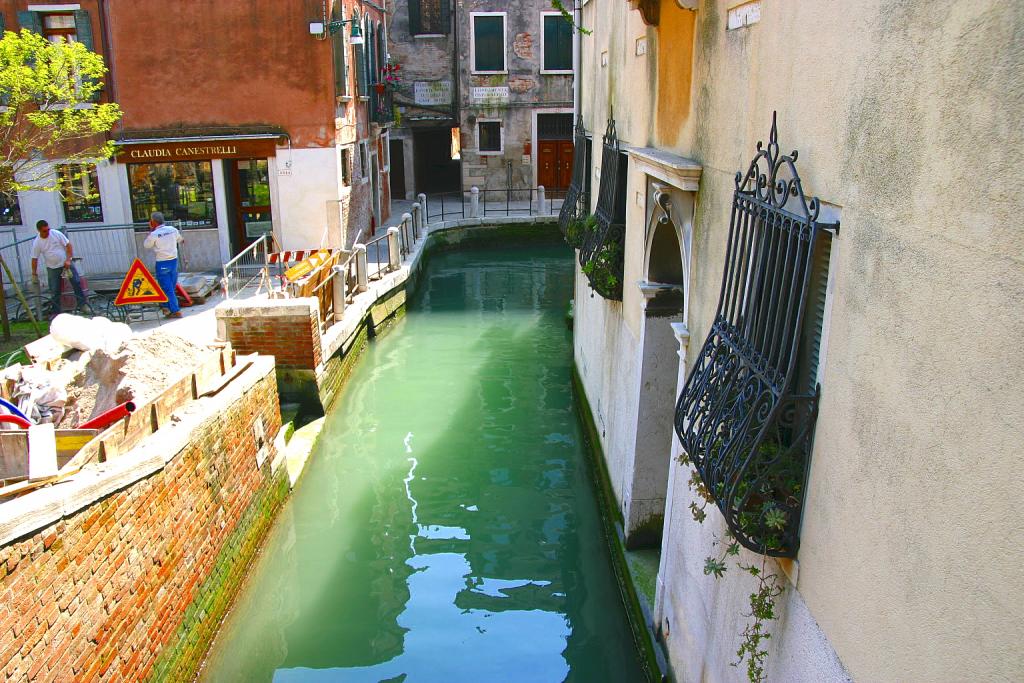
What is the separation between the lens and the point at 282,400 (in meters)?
9.19

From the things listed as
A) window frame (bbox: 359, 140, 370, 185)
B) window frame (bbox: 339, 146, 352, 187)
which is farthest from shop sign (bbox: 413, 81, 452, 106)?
window frame (bbox: 339, 146, 352, 187)

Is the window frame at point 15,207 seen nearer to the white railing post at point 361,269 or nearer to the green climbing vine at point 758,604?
the white railing post at point 361,269

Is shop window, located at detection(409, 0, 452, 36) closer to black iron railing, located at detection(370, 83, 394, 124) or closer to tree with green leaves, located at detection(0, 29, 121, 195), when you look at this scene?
black iron railing, located at detection(370, 83, 394, 124)

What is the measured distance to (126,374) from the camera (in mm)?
6086

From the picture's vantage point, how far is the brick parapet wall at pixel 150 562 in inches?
150

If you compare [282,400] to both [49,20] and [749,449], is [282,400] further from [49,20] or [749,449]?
[49,20]

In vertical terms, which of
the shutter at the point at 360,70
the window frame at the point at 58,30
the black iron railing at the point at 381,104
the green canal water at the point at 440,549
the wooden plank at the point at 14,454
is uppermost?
the window frame at the point at 58,30

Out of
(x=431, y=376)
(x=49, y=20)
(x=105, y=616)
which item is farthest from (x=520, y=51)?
(x=105, y=616)

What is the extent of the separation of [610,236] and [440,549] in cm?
288

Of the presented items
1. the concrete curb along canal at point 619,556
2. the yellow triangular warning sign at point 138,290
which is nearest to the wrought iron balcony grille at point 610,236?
the concrete curb along canal at point 619,556

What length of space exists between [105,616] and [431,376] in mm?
7159

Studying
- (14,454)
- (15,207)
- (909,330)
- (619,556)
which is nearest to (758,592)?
(909,330)

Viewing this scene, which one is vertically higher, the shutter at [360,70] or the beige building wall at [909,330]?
the shutter at [360,70]

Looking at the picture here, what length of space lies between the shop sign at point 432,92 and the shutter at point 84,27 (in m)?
11.4
